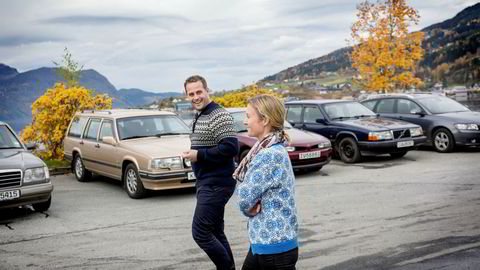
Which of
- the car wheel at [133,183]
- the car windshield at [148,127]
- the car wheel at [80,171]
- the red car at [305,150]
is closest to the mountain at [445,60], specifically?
the red car at [305,150]

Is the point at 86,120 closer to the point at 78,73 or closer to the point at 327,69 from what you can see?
the point at 78,73

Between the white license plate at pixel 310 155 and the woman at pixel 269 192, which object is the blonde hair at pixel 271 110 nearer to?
the woman at pixel 269 192

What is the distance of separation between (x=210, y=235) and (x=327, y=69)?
121 m

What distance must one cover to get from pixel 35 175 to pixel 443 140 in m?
11.2

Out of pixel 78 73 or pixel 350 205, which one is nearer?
pixel 350 205

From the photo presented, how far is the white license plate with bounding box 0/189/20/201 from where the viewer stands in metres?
7.91

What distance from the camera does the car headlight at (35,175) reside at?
8.26 meters

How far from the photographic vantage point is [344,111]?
14.6 metres

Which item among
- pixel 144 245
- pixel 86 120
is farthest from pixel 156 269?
pixel 86 120

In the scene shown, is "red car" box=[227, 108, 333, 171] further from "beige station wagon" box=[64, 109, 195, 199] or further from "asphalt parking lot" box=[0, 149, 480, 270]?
"beige station wagon" box=[64, 109, 195, 199]

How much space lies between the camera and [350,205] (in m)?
8.19

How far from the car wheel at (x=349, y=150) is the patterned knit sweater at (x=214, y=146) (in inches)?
366

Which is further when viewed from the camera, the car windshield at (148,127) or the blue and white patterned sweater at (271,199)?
the car windshield at (148,127)

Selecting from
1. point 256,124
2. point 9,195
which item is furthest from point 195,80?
point 9,195
